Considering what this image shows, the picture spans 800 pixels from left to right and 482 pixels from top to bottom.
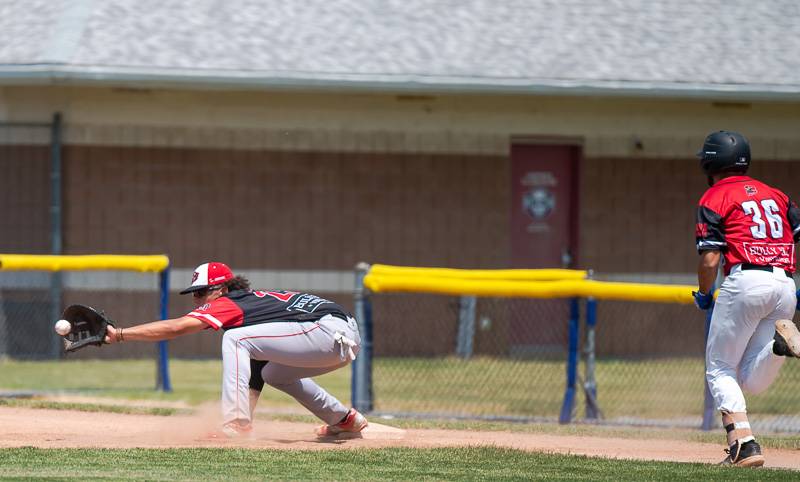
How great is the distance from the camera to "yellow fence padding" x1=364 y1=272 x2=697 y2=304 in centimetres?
1066

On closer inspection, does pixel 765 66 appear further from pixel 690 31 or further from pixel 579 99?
pixel 579 99

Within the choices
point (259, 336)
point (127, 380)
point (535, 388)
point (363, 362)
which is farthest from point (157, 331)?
point (127, 380)

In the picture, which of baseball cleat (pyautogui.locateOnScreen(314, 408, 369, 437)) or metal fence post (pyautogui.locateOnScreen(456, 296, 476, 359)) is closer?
baseball cleat (pyautogui.locateOnScreen(314, 408, 369, 437))

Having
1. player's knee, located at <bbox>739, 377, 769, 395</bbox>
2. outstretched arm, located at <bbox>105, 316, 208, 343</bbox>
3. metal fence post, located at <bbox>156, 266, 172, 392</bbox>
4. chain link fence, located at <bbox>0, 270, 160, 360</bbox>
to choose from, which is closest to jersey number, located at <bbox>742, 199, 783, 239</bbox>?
player's knee, located at <bbox>739, 377, 769, 395</bbox>

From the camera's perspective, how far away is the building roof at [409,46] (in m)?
14.7

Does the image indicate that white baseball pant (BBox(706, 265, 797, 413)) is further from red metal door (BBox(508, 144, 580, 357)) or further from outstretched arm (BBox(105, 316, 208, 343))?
red metal door (BBox(508, 144, 580, 357))

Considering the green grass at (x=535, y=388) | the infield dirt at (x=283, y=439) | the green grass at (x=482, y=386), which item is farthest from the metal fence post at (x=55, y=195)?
the infield dirt at (x=283, y=439)

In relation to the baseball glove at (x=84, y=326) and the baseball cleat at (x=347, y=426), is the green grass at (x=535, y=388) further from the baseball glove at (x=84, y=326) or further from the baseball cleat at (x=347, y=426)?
the baseball glove at (x=84, y=326)

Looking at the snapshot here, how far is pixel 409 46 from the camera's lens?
15594 mm

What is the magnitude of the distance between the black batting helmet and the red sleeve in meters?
3.06

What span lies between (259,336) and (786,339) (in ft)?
10.6

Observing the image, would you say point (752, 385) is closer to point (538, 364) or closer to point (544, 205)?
point (538, 364)

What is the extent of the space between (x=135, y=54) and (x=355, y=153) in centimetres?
276

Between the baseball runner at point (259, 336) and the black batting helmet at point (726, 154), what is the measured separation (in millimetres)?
2539
